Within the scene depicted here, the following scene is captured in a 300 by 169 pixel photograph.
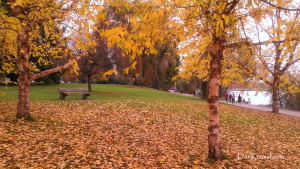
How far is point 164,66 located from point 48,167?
30397 mm

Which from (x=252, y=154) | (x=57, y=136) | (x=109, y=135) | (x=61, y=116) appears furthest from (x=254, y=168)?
(x=61, y=116)

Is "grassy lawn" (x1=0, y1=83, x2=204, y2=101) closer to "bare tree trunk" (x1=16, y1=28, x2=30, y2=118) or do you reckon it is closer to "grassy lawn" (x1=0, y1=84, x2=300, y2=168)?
"bare tree trunk" (x1=16, y1=28, x2=30, y2=118)

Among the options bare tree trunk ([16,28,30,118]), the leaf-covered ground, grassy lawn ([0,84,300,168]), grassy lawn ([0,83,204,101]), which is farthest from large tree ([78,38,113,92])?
bare tree trunk ([16,28,30,118])

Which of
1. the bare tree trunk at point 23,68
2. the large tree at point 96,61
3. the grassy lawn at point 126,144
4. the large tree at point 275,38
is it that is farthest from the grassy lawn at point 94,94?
the large tree at point 275,38

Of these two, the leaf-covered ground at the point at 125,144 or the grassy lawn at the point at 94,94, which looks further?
the grassy lawn at the point at 94,94

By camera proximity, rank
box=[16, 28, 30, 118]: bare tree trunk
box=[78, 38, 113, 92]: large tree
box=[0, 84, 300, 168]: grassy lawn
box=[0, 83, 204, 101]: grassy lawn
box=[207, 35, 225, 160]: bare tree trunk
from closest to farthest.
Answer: box=[0, 84, 300, 168]: grassy lawn
box=[207, 35, 225, 160]: bare tree trunk
box=[16, 28, 30, 118]: bare tree trunk
box=[0, 83, 204, 101]: grassy lawn
box=[78, 38, 113, 92]: large tree

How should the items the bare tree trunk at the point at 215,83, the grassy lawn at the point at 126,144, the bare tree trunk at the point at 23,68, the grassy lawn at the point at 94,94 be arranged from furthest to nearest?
the grassy lawn at the point at 94,94 → the bare tree trunk at the point at 23,68 → the bare tree trunk at the point at 215,83 → the grassy lawn at the point at 126,144

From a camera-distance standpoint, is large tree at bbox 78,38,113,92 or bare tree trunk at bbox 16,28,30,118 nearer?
bare tree trunk at bbox 16,28,30,118

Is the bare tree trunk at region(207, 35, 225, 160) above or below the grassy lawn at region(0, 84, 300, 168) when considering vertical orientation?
above

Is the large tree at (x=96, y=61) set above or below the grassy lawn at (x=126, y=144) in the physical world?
above

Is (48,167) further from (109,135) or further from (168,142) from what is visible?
(168,142)

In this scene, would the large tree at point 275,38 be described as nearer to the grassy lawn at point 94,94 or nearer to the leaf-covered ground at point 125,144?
the leaf-covered ground at point 125,144

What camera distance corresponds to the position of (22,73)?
21.5 feet

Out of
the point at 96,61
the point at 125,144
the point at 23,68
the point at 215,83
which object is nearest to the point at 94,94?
the point at 96,61
